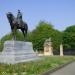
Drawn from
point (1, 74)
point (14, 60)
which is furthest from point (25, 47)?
point (1, 74)

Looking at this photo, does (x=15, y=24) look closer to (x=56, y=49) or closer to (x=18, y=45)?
(x=18, y=45)

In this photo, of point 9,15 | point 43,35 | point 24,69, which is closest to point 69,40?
point 43,35

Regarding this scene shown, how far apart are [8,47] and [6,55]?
85 cm

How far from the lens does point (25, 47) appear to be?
107 ft

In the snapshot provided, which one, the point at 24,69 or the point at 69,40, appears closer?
the point at 24,69

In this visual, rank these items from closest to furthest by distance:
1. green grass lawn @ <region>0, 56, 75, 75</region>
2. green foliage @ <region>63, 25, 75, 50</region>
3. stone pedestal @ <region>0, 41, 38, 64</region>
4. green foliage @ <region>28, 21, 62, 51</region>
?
green grass lawn @ <region>0, 56, 75, 75</region>
stone pedestal @ <region>0, 41, 38, 64</region>
green foliage @ <region>28, 21, 62, 51</region>
green foliage @ <region>63, 25, 75, 50</region>

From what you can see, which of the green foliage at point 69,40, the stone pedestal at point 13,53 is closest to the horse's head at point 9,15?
the stone pedestal at point 13,53

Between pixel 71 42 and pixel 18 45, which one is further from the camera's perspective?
pixel 71 42

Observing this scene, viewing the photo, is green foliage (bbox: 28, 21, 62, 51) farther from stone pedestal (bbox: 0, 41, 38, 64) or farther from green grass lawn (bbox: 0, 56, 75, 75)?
green grass lawn (bbox: 0, 56, 75, 75)

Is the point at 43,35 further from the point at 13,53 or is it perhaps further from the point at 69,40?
the point at 13,53

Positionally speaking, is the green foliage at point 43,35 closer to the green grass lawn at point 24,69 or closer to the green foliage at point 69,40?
the green foliage at point 69,40

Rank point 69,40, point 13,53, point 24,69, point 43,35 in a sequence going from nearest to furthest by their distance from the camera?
1. point 24,69
2. point 13,53
3. point 43,35
4. point 69,40

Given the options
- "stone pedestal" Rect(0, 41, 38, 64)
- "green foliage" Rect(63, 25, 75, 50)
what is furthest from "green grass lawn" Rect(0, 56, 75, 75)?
"green foliage" Rect(63, 25, 75, 50)

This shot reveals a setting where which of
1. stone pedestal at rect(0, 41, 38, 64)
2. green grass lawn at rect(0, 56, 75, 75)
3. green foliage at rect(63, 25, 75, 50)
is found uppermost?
green foliage at rect(63, 25, 75, 50)
